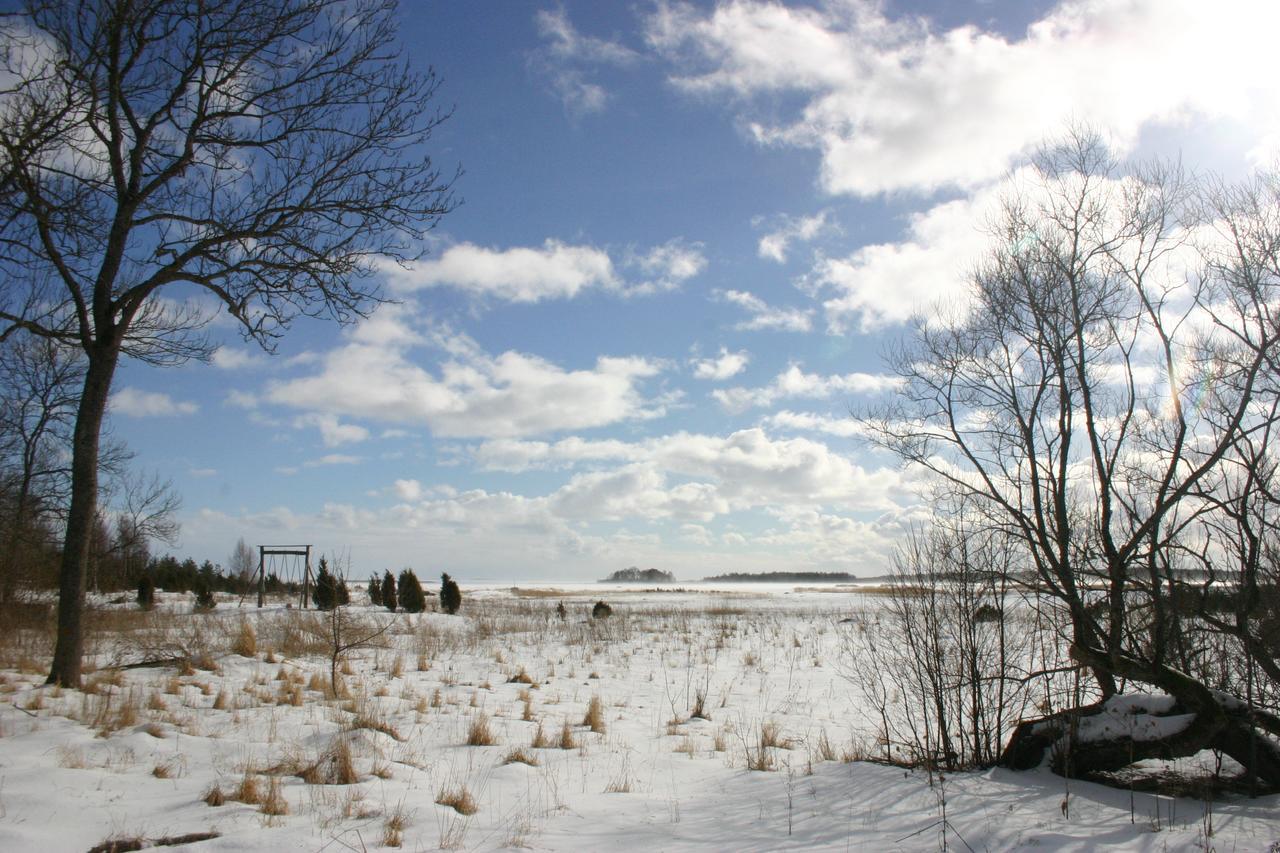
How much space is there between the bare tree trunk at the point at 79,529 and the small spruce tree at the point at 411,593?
18.8 meters

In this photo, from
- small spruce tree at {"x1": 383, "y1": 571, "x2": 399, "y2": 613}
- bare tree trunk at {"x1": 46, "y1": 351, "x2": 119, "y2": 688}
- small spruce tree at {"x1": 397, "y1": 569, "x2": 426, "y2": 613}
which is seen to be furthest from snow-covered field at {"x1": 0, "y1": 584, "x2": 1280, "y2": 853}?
small spruce tree at {"x1": 383, "y1": 571, "x2": 399, "y2": 613}

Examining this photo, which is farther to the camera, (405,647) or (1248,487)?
(405,647)

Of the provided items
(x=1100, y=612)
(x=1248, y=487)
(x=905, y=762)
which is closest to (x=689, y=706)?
(x=905, y=762)

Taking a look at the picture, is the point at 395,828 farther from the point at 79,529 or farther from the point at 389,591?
the point at 389,591

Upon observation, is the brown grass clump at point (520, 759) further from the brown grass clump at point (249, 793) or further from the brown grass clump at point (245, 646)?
the brown grass clump at point (245, 646)

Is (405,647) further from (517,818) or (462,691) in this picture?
(517,818)

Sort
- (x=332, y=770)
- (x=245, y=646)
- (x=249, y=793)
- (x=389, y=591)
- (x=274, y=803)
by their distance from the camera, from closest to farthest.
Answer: (x=274, y=803), (x=249, y=793), (x=332, y=770), (x=245, y=646), (x=389, y=591)

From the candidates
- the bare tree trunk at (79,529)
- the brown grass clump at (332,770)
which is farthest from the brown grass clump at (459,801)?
the bare tree trunk at (79,529)

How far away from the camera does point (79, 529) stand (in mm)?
7758

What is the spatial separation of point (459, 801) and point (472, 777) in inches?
38.5

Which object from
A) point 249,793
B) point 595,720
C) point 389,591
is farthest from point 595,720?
point 389,591

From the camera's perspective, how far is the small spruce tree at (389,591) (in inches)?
1105

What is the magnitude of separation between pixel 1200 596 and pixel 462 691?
9.31m

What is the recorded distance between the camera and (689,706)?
10773 millimetres
